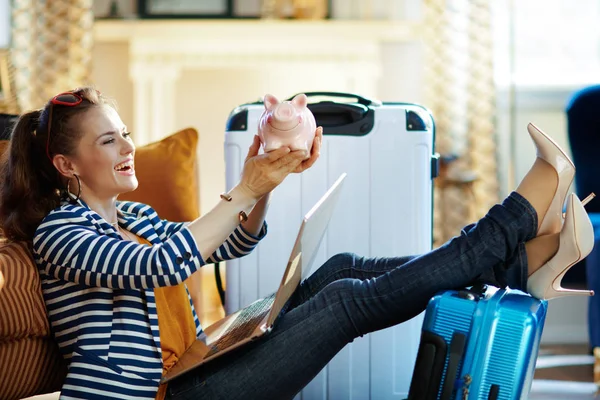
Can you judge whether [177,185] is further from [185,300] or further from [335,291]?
[335,291]

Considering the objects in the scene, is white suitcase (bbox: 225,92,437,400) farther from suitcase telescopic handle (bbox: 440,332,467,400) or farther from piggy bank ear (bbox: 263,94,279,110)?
suitcase telescopic handle (bbox: 440,332,467,400)

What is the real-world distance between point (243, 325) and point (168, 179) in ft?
1.97

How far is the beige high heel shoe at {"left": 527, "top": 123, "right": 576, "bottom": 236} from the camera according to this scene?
147 cm

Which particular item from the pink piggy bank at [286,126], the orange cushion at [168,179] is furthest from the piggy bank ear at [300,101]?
the orange cushion at [168,179]

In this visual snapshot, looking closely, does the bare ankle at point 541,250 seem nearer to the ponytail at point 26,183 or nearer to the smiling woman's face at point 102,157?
the smiling woman's face at point 102,157

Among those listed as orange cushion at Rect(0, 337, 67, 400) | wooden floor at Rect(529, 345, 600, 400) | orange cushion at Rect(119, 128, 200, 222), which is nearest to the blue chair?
wooden floor at Rect(529, 345, 600, 400)

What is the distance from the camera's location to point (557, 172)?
149 centimetres

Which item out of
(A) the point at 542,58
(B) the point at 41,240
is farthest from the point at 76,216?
(A) the point at 542,58

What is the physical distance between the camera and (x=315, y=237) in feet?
5.18

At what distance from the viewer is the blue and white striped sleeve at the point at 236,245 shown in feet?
5.43

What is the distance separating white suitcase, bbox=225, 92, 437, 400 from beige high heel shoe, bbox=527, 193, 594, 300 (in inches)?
18.1

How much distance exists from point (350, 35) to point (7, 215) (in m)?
3.25

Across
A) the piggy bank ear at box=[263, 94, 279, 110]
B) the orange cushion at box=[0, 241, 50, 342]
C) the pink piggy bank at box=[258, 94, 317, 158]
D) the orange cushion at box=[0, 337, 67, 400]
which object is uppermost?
the piggy bank ear at box=[263, 94, 279, 110]

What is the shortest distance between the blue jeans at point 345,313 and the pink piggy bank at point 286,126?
25 centimetres
